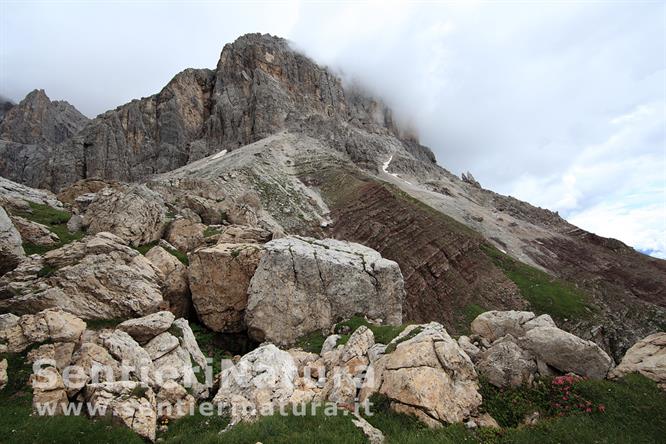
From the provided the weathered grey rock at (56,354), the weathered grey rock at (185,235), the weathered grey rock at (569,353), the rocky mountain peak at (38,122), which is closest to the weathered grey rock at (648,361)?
the weathered grey rock at (569,353)

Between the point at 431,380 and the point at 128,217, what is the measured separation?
88.6 feet

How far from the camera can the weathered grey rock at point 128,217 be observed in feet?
92.9

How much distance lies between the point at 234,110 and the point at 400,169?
68.1 m

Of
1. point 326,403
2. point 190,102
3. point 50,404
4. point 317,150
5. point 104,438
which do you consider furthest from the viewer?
point 190,102

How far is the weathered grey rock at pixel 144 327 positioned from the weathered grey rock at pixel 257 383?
410cm

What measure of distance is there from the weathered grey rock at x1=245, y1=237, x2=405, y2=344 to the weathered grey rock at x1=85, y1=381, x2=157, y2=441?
11.1 m

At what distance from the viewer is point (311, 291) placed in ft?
82.8

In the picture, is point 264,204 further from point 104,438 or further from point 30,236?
point 104,438

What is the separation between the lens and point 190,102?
144m

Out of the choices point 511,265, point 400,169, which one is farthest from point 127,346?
point 400,169

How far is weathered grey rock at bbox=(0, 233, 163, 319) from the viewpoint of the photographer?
17.2m

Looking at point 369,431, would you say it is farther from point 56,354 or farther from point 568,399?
point 56,354

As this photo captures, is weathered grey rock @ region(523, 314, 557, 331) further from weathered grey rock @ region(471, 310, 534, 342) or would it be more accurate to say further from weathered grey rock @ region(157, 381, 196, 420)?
weathered grey rock @ region(157, 381, 196, 420)

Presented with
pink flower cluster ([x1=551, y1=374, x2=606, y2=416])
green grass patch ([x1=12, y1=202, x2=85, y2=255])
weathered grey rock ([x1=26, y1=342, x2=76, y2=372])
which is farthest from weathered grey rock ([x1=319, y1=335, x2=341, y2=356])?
→ green grass patch ([x1=12, y1=202, x2=85, y2=255])
